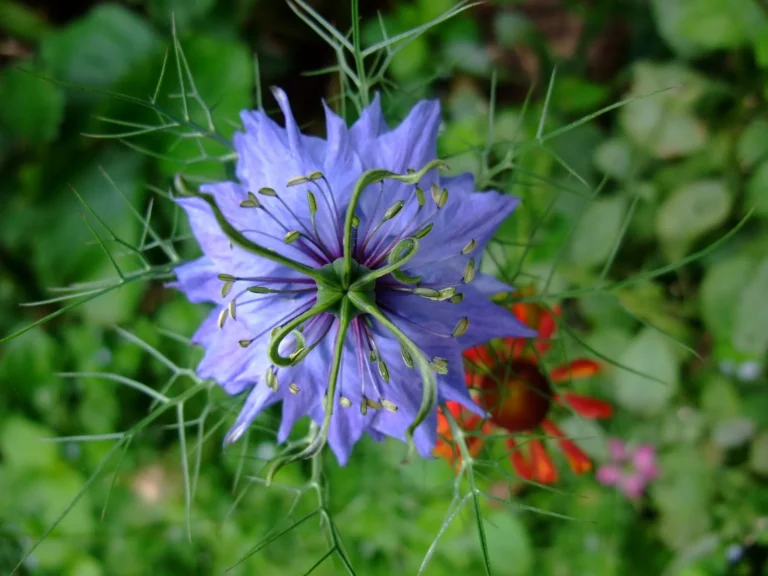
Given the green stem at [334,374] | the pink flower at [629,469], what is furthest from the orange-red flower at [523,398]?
the pink flower at [629,469]

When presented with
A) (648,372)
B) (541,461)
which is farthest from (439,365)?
(648,372)

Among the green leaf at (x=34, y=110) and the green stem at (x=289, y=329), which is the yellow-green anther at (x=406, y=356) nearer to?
the green stem at (x=289, y=329)

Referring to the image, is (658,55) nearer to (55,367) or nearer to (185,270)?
(185,270)

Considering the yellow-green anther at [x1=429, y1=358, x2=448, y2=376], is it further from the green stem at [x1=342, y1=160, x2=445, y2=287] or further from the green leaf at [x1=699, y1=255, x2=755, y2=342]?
the green leaf at [x1=699, y1=255, x2=755, y2=342]

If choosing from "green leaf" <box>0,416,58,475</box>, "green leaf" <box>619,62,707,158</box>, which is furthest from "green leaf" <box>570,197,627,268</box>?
"green leaf" <box>0,416,58,475</box>

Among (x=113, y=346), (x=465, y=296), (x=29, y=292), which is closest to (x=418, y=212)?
(x=465, y=296)

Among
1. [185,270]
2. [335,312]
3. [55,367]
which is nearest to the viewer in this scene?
[335,312]
